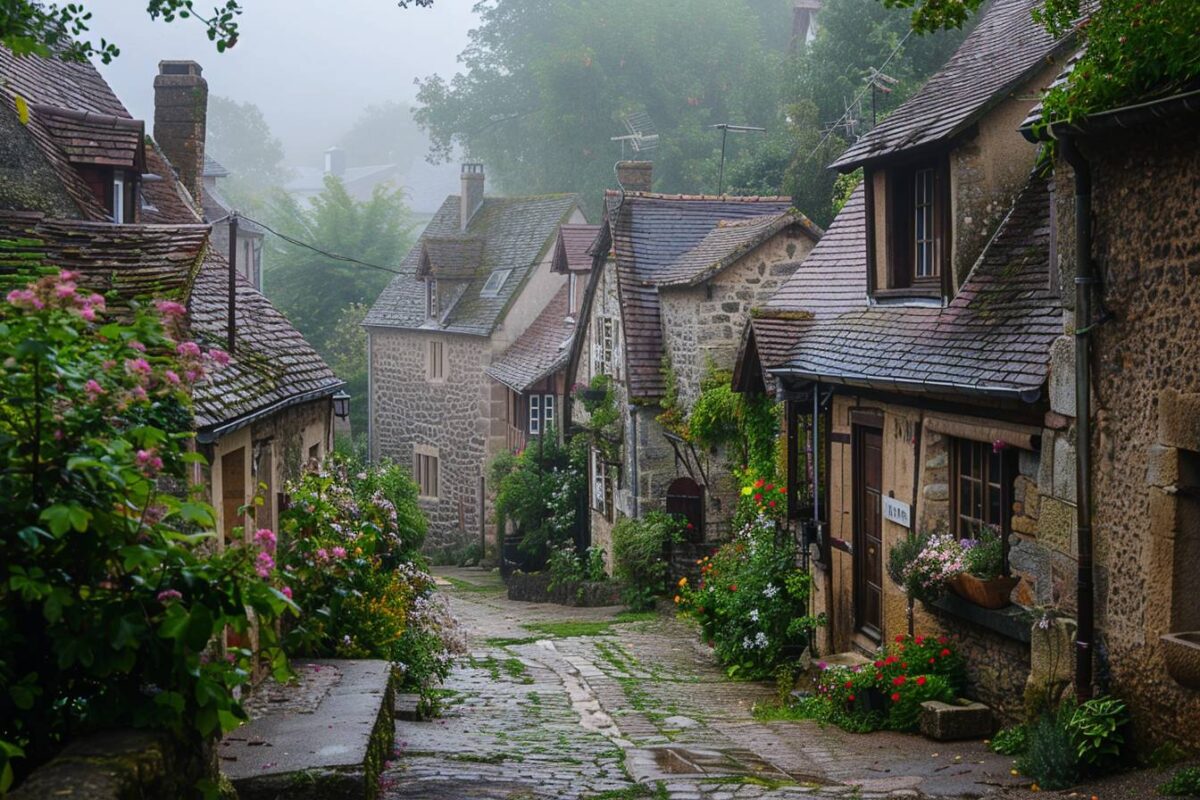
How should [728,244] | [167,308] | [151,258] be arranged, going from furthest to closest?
[728,244] < [151,258] < [167,308]

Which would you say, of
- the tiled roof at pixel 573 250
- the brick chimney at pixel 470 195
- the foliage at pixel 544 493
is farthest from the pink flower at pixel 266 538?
the brick chimney at pixel 470 195

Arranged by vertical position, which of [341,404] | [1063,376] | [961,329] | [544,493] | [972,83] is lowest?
[544,493]

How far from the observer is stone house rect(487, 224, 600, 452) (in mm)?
28297

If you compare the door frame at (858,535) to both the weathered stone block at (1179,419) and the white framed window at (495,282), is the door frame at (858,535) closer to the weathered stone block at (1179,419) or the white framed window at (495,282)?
the weathered stone block at (1179,419)

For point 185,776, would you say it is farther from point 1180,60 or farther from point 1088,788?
point 1180,60

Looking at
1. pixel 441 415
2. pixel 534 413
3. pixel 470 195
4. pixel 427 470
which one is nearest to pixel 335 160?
pixel 470 195

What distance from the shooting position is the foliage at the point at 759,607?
14.9 m

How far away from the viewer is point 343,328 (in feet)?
133

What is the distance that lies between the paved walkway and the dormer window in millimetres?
4158

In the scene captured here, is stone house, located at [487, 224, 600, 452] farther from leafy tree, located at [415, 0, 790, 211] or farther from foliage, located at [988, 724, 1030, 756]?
foliage, located at [988, 724, 1030, 756]

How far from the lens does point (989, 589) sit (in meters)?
9.70

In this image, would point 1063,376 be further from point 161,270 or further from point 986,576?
point 161,270

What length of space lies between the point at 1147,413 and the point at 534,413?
23.4 meters

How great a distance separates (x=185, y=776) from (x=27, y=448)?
1.36m
